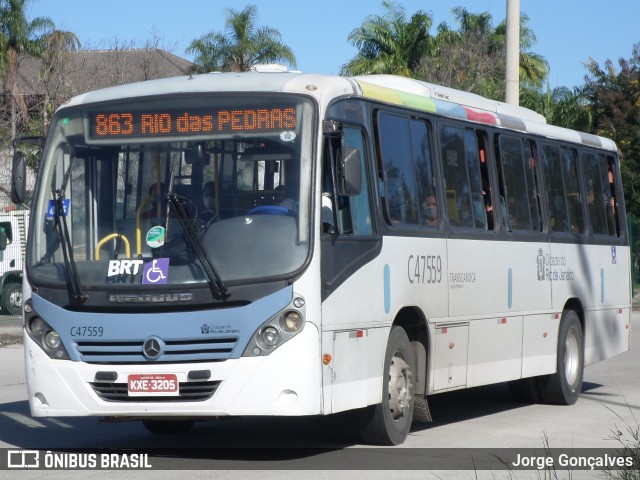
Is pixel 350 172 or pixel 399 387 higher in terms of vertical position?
pixel 350 172

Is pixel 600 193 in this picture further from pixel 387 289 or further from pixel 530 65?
pixel 530 65

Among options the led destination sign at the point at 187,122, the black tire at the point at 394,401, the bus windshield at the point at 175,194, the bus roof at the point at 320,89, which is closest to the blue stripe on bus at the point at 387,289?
the black tire at the point at 394,401

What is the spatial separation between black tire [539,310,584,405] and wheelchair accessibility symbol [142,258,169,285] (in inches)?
249

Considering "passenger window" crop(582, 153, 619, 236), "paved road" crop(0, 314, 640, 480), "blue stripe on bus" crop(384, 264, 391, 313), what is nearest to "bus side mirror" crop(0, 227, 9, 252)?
"paved road" crop(0, 314, 640, 480)

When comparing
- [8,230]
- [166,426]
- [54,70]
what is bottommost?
[166,426]

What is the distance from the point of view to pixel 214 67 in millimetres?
42375

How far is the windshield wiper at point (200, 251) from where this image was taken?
9172 millimetres

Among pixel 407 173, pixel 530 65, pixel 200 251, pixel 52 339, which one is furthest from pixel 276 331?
pixel 530 65

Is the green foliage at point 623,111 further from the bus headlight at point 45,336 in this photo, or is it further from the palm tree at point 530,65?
the bus headlight at point 45,336

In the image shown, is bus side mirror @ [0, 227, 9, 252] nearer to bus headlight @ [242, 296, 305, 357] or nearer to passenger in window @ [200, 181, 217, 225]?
passenger in window @ [200, 181, 217, 225]

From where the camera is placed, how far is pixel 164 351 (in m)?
9.28

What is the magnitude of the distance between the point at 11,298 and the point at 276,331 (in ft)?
72.4

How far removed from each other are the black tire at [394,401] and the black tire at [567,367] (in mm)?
3818

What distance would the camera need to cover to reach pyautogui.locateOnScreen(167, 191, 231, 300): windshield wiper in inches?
361
